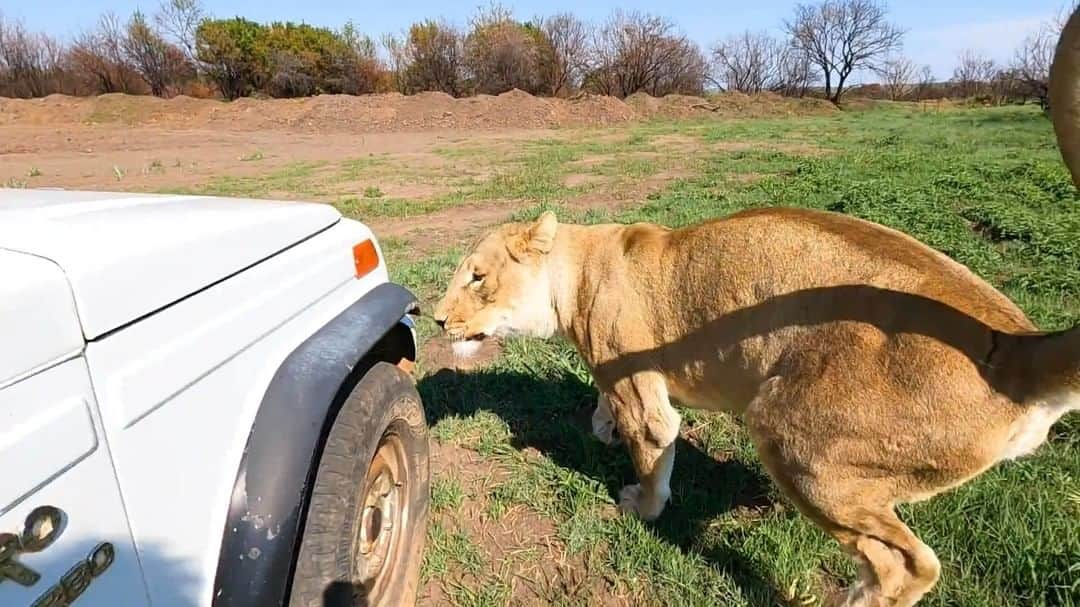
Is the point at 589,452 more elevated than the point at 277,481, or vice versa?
the point at 277,481

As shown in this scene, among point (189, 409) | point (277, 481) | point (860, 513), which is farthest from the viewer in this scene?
point (860, 513)

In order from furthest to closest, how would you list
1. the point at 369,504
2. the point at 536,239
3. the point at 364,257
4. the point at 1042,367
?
the point at 536,239 → the point at 364,257 → the point at 369,504 → the point at 1042,367

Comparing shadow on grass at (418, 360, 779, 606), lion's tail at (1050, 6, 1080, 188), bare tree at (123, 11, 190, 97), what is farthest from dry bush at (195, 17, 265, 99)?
lion's tail at (1050, 6, 1080, 188)

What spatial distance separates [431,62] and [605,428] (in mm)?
53050

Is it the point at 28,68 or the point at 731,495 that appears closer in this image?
the point at 731,495

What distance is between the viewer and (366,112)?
36.6 metres

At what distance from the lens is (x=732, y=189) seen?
1100cm

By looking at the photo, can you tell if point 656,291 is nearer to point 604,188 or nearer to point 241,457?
point 241,457

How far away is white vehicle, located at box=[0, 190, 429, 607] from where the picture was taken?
3.58 feet

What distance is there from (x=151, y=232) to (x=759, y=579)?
2656mm

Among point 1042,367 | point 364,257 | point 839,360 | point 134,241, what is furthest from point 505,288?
point 1042,367

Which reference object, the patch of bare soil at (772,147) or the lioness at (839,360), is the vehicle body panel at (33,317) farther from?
the patch of bare soil at (772,147)

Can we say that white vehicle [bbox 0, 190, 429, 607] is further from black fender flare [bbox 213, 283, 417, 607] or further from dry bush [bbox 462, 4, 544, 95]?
dry bush [bbox 462, 4, 544, 95]

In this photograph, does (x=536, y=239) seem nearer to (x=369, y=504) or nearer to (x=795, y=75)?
(x=369, y=504)
